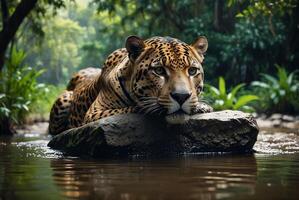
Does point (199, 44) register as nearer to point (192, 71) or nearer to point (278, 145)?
point (192, 71)

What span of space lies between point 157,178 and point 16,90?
7378mm

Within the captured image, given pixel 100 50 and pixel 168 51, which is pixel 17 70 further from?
pixel 100 50

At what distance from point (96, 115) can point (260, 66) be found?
45.3 ft

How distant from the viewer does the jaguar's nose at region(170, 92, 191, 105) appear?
5.10m

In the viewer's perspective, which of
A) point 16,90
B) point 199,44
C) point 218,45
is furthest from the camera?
point 218,45

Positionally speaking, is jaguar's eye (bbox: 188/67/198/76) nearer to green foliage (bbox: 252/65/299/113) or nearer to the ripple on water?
the ripple on water

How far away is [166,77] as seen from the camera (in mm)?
5441

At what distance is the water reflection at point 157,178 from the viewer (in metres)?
2.92

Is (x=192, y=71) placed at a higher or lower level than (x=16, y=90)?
lower

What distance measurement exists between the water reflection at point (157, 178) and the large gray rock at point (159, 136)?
1.70ft

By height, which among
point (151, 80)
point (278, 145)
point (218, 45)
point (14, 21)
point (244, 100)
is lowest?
point (278, 145)

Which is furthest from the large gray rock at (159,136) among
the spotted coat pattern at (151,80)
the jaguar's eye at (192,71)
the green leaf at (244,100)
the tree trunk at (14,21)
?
the green leaf at (244,100)

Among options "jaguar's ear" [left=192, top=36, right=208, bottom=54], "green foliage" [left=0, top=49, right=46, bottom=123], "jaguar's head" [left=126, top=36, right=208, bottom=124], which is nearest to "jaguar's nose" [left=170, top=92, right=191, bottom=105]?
"jaguar's head" [left=126, top=36, right=208, bottom=124]

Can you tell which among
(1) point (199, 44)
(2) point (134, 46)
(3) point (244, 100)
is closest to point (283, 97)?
(3) point (244, 100)
